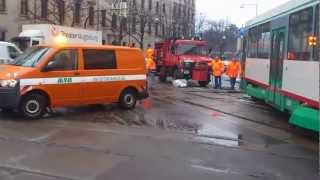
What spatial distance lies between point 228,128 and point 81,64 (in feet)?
13.9

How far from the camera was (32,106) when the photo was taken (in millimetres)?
13594

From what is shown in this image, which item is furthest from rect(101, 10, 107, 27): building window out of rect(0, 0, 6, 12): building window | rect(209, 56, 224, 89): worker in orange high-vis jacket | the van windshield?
the van windshield

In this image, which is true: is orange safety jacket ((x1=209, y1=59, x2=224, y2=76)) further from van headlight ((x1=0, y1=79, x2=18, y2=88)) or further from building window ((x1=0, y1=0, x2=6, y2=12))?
building window ((x1=0, y1=0, x2=6, y2=12))

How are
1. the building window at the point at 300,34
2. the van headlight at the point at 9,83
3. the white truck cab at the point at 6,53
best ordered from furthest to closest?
the white truck cab at the point at 6,53 → the van headlight at the point at 9,83 → the building window at the point at 300,34

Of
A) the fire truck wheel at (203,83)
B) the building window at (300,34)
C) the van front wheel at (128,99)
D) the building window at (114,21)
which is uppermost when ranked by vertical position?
the building window at (114,21)

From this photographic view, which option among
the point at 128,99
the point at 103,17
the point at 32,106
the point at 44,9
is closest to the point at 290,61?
the point at 128,99

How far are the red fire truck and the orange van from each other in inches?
544

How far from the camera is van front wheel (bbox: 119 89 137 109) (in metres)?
16.0

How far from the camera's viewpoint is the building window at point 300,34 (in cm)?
1121

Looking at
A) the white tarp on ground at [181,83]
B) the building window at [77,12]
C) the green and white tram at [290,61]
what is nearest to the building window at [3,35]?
the building window at [77,12]

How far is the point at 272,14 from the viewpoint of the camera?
51.5 feet

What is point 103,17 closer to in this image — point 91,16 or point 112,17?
point 112,17

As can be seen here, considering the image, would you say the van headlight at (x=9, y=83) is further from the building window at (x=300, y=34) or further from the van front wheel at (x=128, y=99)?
the building window at (x=300, y=34)

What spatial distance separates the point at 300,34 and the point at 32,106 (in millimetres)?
6542
